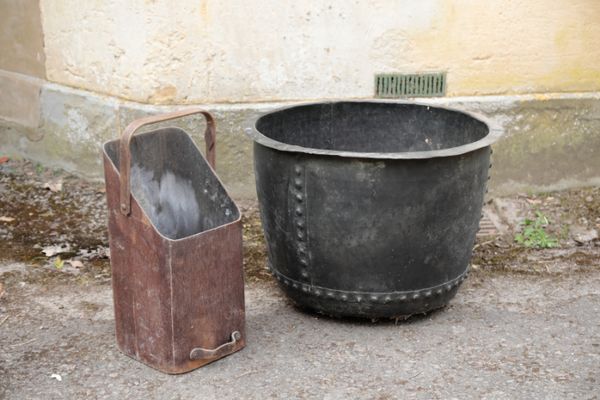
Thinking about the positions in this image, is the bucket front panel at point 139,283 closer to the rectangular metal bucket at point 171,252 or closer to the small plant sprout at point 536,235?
the rectangular metal bucket at point 171,252

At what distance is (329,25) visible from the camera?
5.38 metres

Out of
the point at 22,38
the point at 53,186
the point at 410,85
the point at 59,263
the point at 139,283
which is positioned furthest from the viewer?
the point at 22,38

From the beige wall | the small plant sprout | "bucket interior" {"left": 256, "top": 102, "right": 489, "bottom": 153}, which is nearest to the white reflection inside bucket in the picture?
"bucket interior" {"left": 256, "top": 102, "right": 489, "bottom": 153}

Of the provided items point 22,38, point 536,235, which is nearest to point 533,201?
point 536,235

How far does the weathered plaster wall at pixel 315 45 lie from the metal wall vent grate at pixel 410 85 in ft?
0.16

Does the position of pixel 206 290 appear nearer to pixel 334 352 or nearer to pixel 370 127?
pixel 334 352

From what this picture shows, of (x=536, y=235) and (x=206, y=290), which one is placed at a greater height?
(x=206, y=290)

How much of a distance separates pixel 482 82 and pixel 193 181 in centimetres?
226

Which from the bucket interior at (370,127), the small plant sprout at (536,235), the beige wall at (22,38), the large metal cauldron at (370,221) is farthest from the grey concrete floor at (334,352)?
the beige wall at (22,38)

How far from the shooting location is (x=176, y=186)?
413cm

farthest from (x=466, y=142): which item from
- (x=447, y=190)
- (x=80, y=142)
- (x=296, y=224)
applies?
(x=80, y=142)

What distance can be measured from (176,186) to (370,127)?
1.17 metres

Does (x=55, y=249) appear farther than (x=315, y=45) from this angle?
No

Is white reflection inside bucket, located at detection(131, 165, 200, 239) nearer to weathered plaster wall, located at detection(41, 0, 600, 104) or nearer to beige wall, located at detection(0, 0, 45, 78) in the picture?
weathered plaster wall, located at detection(41, 0, 600, 104)
